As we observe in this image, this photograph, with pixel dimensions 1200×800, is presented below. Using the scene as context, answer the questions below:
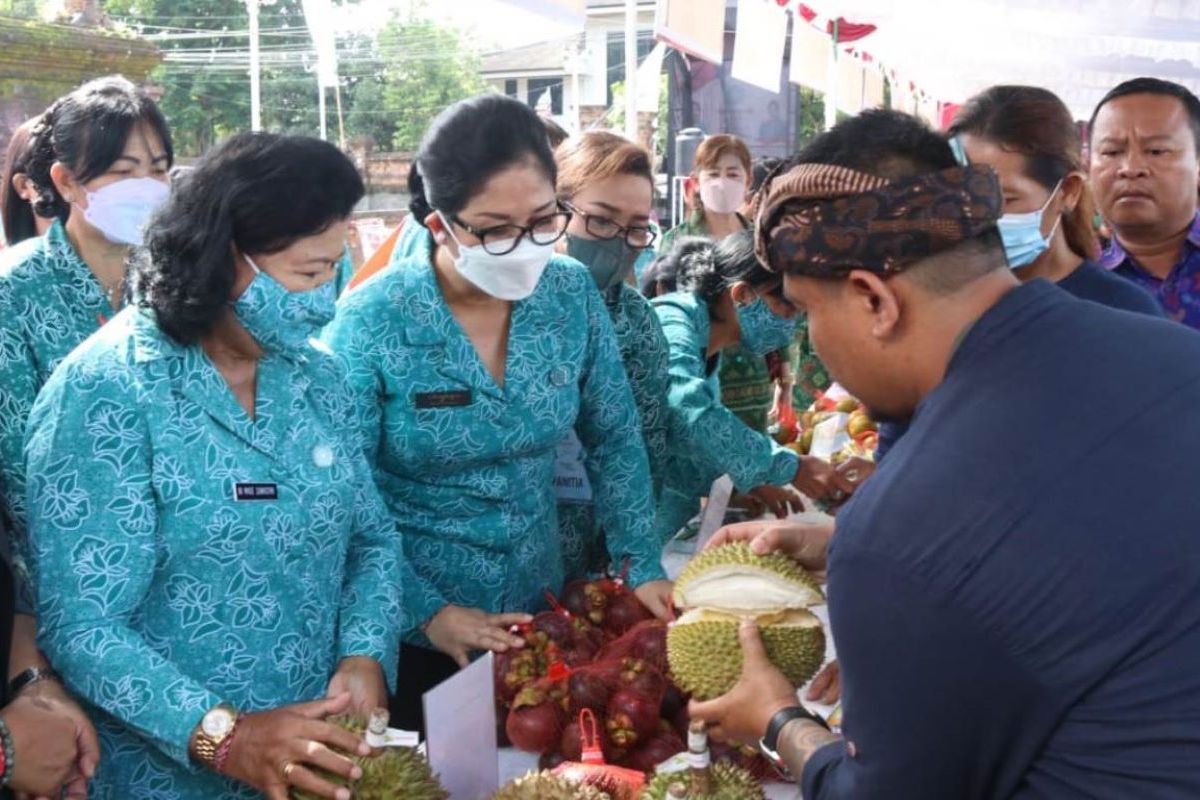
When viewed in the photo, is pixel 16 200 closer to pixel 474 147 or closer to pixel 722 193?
pixel 474 147

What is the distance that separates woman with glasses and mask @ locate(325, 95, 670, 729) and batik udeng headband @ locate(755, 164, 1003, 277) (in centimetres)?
121

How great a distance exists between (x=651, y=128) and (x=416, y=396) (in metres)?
16.2

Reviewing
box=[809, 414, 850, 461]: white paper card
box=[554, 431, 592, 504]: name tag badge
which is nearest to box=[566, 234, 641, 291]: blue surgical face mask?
box=[554, 431, 592, 504]: name tag badge

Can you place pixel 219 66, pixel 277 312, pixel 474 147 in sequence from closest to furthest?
pixel 277 312 < pixel 474 147 < pixel 219 66

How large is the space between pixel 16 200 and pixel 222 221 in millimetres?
1592

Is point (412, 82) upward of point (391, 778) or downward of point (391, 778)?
downward

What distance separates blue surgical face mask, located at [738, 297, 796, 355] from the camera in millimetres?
3918

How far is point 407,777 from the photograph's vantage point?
72.2 inches

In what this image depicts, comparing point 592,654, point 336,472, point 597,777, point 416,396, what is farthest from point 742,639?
point 416,396

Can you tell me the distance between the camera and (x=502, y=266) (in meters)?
2.59

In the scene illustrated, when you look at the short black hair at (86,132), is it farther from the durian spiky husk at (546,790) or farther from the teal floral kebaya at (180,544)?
the durian spiky husk at (546,790)

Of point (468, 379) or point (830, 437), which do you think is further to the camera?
point (830, 437)

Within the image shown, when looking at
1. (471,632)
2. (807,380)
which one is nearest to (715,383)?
(471,632)

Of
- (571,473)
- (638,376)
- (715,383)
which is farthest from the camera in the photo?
(715,383)
